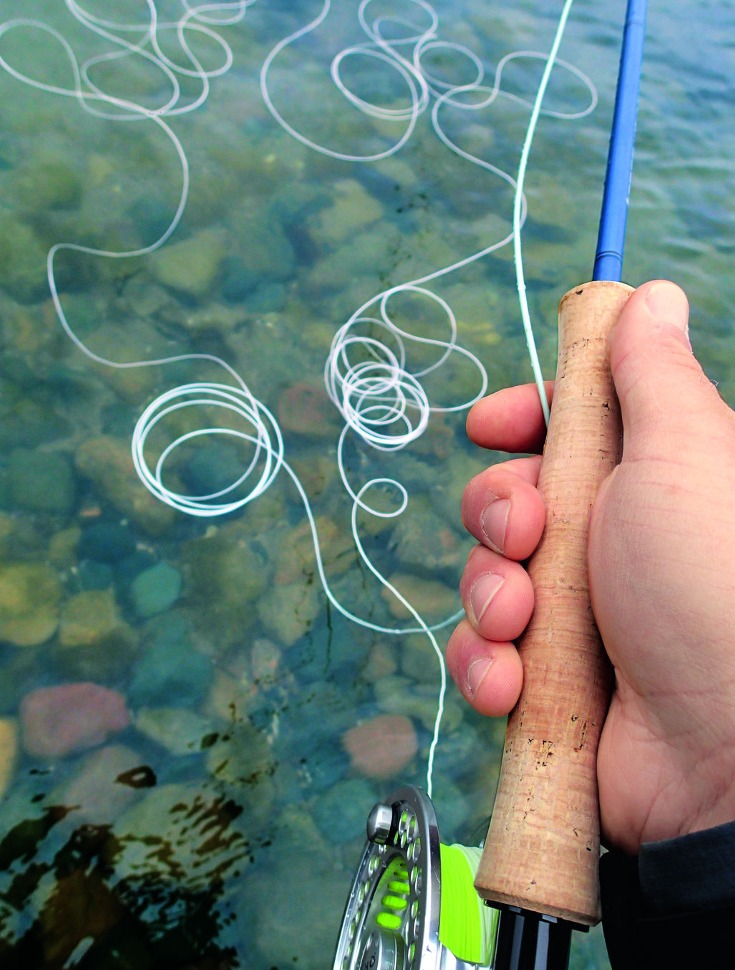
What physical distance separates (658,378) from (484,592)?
288 mm

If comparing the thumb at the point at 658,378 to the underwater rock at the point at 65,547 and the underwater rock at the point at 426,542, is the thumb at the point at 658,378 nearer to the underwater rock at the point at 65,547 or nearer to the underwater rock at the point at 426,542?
the underwater rock at the point at 426,542

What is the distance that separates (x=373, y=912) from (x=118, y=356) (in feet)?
3.44

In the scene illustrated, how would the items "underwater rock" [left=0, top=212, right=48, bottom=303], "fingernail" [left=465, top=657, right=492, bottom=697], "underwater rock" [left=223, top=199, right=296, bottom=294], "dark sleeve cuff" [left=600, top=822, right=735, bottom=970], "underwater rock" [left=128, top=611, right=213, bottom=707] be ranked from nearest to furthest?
"dark sleeve cuff" [left=600, top=822, right=735, bottom=970] < "fingernail" [left=465, top=657, right=492, bottom=697] < "underwater rock" [left=128, top=611, right=213, bottom=707] < "underwater rock" [left=0, top=212, right=48, bottom=303] < "underwater rock" [left=223, top=199, right=296, bottom=294]

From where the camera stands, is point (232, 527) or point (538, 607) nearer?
point (538, 607)

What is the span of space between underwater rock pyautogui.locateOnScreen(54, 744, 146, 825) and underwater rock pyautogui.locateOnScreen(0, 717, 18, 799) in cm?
7

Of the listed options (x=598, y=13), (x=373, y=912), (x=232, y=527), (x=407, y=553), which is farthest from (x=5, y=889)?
(x=598, y=13)

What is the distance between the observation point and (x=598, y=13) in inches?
94.3

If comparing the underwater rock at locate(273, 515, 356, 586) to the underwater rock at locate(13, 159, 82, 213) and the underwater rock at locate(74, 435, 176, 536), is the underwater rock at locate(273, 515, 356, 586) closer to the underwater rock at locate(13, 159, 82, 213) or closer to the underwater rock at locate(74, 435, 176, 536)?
the underwater rock at locate(74, 435, 176, 536)

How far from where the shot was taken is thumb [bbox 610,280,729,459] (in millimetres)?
867

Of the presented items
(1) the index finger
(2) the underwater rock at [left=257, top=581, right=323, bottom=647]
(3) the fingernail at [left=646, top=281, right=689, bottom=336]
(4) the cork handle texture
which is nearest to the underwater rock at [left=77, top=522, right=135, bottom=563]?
(2) the underwater rock at [left=257, top=581, right=323, bottom=647]

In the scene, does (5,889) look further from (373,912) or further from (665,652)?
(665,652)

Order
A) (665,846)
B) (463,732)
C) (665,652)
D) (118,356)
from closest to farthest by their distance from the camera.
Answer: (665,846) → (665,652) → (463,732) → (118,356)

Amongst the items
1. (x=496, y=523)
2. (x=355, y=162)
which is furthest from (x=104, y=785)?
(x=355, y=162)

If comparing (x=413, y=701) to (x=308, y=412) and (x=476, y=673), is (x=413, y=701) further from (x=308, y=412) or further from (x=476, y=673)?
(x=308, y=412)
